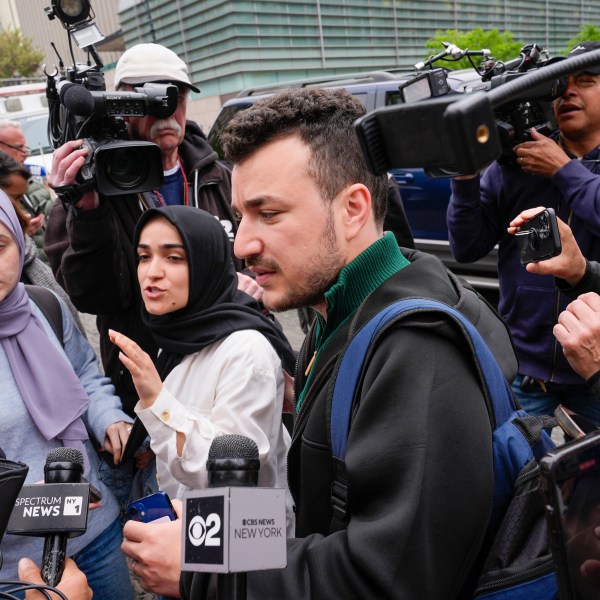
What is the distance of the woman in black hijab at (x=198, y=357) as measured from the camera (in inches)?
75.5

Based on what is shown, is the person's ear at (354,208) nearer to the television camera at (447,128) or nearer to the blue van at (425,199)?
the television camera at (447,128)

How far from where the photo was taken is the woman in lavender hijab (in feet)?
6.59

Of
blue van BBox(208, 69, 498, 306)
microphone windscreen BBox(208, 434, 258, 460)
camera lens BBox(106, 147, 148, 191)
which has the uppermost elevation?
camera lens BBox(106, 147, 148, 191)

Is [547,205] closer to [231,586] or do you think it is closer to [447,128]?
[447,128]

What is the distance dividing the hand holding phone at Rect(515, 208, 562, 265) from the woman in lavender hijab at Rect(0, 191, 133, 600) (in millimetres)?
1490

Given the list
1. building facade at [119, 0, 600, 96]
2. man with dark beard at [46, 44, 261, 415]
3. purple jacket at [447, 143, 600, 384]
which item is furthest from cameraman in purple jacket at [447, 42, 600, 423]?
building facade at [119, 0, 600, 96]

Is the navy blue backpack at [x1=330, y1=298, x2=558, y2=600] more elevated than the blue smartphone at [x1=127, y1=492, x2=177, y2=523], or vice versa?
the navy blue backpack at [x1=330, y1=298, x2=558, y2=600]

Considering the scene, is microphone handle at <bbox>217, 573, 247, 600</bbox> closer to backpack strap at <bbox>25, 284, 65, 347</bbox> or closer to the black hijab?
the black hijab

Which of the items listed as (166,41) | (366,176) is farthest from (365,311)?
(166,41)

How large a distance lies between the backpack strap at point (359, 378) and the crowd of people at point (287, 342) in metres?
0.02

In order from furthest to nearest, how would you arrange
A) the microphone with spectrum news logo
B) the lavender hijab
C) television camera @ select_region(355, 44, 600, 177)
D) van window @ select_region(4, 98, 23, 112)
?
van window @ select_region(4, 98, 23, 112) → the lavender hijab → the microphone with spectrum news logo → television camera @ select_region(355, 44, 600, 177)

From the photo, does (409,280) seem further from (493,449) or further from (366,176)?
(493,449)

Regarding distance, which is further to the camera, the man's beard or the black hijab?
the black hijab

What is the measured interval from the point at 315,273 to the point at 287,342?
97cm
